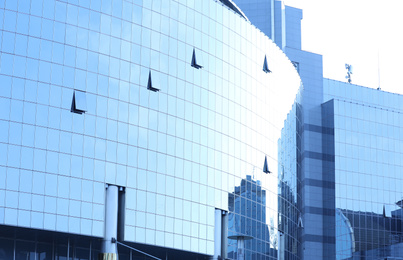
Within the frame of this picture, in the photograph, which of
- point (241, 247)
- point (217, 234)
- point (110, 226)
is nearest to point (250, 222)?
point (241, 247)

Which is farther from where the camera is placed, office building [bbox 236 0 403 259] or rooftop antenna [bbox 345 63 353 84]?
rooftop antenna [bbox 345 63 353 84]

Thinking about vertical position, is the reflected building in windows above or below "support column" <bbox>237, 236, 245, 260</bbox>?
above

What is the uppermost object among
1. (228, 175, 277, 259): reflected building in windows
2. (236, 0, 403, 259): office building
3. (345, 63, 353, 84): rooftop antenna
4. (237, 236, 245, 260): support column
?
(345, 63, 353, 84): rooftop antenna

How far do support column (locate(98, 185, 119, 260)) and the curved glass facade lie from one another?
1.46 ft

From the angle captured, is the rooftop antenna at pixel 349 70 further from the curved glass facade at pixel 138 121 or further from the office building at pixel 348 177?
the curved glass facade at pixel 138 121

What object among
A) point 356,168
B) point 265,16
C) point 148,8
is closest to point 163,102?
point 148,8

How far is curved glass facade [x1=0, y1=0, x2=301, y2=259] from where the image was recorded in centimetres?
4672

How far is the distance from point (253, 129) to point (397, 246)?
2915 centimetres

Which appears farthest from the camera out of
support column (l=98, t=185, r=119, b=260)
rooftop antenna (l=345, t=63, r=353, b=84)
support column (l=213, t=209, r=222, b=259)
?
rooftop antenna (l=345, t=63, r=353, b=84)

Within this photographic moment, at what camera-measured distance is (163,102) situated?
53.5m

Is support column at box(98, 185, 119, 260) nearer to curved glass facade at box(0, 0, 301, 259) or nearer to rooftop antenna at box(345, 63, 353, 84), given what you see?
curved glass facade at box(0, 0, 301, 259)

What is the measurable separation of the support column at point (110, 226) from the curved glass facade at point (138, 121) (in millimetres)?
446

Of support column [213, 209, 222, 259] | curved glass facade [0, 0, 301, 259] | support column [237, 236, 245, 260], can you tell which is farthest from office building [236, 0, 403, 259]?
support column [213, 209, 222, 259]

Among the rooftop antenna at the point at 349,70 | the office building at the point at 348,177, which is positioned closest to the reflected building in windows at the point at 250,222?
the office building at the point at 348,177
